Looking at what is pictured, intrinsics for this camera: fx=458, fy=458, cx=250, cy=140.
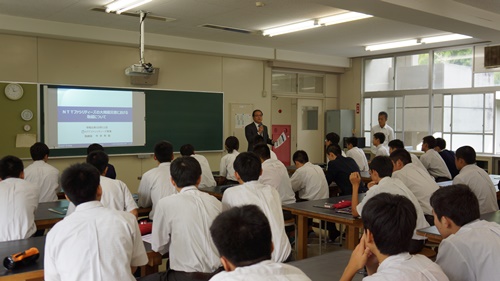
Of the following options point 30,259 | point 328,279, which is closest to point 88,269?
point 30,259

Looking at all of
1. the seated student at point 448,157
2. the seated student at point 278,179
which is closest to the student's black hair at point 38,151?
the seated student at point 278,179

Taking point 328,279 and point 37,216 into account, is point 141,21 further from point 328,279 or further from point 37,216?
point 328,279

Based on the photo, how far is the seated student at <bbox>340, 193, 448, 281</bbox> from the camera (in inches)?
62.9

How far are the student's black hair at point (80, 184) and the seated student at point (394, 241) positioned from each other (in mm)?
1279

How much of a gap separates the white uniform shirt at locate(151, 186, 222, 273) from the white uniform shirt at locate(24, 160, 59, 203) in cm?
239

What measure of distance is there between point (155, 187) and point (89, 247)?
6.54 feet

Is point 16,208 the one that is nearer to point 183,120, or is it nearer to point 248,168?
point 248,168

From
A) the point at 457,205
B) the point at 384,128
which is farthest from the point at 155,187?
the point at 384,128

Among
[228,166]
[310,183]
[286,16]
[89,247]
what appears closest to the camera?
[89,247]

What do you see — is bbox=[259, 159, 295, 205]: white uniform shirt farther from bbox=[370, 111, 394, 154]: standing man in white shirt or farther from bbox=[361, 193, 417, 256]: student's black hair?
bbox=[370, 111, 394, 154]: standing man in white shirt

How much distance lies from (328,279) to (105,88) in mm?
5984

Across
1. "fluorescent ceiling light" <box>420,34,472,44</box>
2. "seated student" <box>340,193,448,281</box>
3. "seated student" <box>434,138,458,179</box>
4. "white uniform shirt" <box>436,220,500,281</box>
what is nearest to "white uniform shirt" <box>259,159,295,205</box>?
"white uniform shirt" <box>436,220,500,281</box>

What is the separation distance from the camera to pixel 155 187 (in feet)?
13.3

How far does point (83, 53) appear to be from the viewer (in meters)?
7.18
